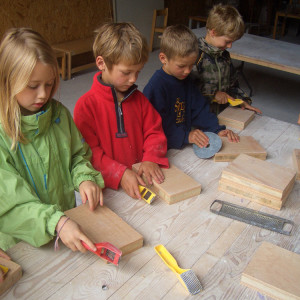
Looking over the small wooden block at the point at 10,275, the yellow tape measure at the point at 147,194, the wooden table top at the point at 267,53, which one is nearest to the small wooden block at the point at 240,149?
the yellow tape measure at the point at 147,194

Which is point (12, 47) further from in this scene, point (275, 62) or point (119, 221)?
point (275, 62)

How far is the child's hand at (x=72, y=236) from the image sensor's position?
1103 millimetres

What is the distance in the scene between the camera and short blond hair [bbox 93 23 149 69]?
1551 millimetres

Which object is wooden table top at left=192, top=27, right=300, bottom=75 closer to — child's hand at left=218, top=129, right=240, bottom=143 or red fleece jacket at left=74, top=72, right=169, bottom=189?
child's hand at left=218, top=129, right=240, bottom=143

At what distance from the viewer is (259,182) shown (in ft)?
4.79

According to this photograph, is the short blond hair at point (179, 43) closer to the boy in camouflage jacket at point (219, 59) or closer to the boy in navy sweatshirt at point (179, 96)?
the boy in navy sweatshirt at point (179, 96)

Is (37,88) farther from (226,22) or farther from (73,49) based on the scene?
(73,49)

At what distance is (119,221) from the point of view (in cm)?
127

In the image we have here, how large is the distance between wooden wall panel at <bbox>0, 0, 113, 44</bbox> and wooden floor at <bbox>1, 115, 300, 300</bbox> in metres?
4.64

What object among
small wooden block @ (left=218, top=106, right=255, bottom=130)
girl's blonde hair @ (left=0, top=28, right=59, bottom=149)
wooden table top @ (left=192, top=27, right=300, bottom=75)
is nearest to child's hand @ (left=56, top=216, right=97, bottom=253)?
girl's blonde hair @ (left=0, top=28, right=59, bottom=149)

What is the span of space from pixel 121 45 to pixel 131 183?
23.9 inches

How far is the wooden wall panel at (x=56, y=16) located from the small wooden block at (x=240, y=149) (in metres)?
4.17

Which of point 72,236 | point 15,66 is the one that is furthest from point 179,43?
point 72,236

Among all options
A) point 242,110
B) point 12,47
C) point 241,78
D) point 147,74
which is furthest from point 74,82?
point 12,47
